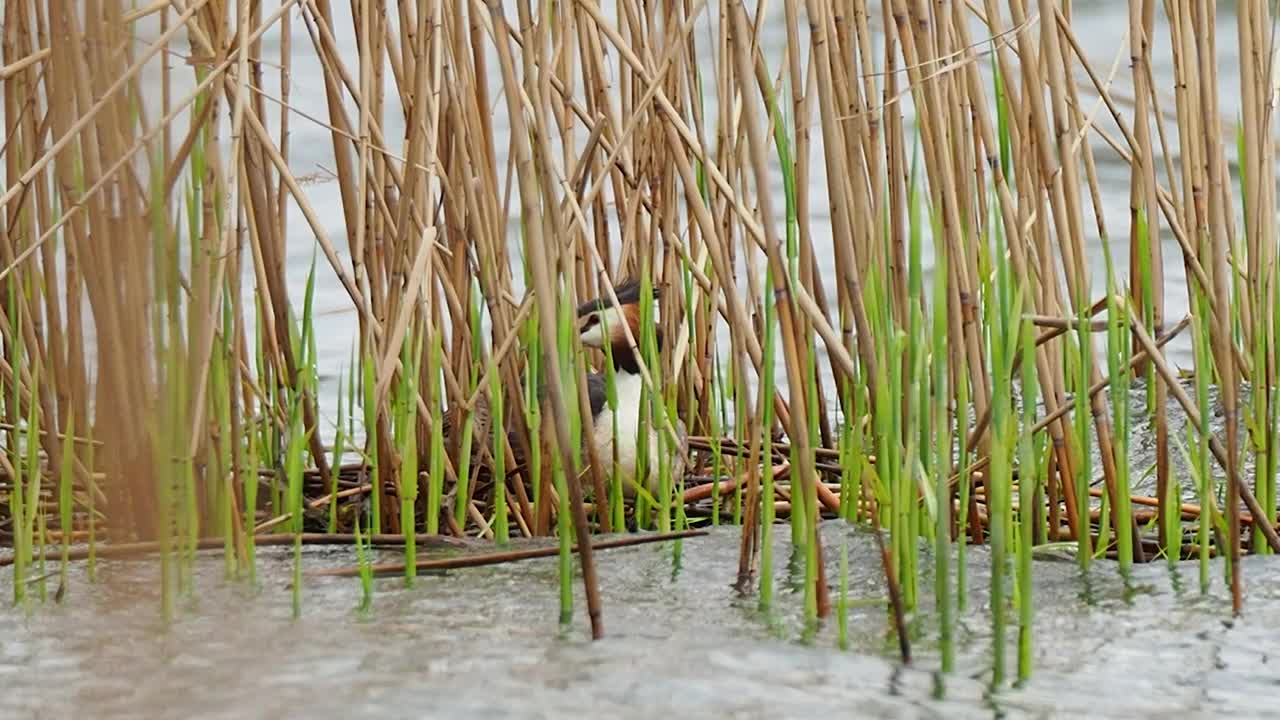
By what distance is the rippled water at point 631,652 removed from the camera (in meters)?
1.87

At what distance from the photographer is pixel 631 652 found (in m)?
2.09

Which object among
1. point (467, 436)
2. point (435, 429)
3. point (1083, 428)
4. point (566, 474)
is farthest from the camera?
point (467, 436)

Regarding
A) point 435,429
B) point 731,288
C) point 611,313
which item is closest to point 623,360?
point 611,313

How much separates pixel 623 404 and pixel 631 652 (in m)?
1.85

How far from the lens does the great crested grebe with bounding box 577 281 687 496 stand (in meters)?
3.23

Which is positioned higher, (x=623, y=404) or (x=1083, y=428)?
(x=623, y=404)

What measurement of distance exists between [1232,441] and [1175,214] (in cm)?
39

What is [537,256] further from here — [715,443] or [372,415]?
[715,443]

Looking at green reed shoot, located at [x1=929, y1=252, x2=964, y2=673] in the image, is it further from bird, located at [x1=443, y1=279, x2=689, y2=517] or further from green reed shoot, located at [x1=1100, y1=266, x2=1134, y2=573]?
bird, located at [x1=443, y1=279, x2=689, y2=517]

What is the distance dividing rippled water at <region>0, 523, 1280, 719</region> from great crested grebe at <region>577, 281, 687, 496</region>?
1.85ft

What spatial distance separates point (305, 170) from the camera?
25.8 ft

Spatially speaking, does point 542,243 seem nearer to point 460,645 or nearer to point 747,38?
point 747,38

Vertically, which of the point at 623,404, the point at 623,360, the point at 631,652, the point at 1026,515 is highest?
the point at 623,360

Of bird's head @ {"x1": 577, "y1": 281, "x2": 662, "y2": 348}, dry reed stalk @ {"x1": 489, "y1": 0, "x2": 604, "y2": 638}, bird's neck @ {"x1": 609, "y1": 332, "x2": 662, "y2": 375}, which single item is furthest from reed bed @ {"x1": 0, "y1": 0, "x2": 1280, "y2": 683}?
bird's neck @ {"x1": 609, "y1": 332, "x2": 662, "y2": 375}
